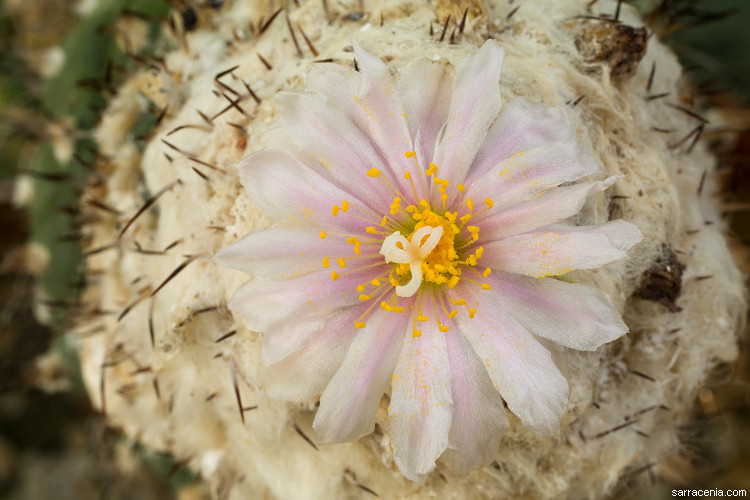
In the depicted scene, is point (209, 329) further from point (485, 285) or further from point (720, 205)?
point (720, 205)

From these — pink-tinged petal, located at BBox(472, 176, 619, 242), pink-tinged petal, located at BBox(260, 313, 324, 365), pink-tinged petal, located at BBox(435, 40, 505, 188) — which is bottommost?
pink-tinged petal, located at BBox(260, 313, 324, 365)

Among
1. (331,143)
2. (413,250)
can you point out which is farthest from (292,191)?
(413,250)

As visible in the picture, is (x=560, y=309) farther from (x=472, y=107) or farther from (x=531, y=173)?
(x=472, y=107)

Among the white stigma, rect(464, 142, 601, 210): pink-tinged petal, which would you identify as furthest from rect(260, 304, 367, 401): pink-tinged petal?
rect(464, 142, 601, 210): pink-tinged petal

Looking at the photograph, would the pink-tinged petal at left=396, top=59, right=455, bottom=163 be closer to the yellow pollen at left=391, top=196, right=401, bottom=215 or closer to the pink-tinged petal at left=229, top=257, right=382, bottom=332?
the yellow pollen at left=391, top=196, right=401, bottom=215

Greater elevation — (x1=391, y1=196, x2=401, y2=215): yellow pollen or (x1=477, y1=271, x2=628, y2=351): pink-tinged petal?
(x1=391, y1=196, x2=401, y2=215): yellow pollen

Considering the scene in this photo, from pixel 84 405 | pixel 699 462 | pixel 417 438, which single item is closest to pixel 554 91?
pixel 417 438

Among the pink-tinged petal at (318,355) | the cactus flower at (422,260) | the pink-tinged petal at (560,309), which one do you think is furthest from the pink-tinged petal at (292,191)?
the pink-tinged petal at (560,309)
